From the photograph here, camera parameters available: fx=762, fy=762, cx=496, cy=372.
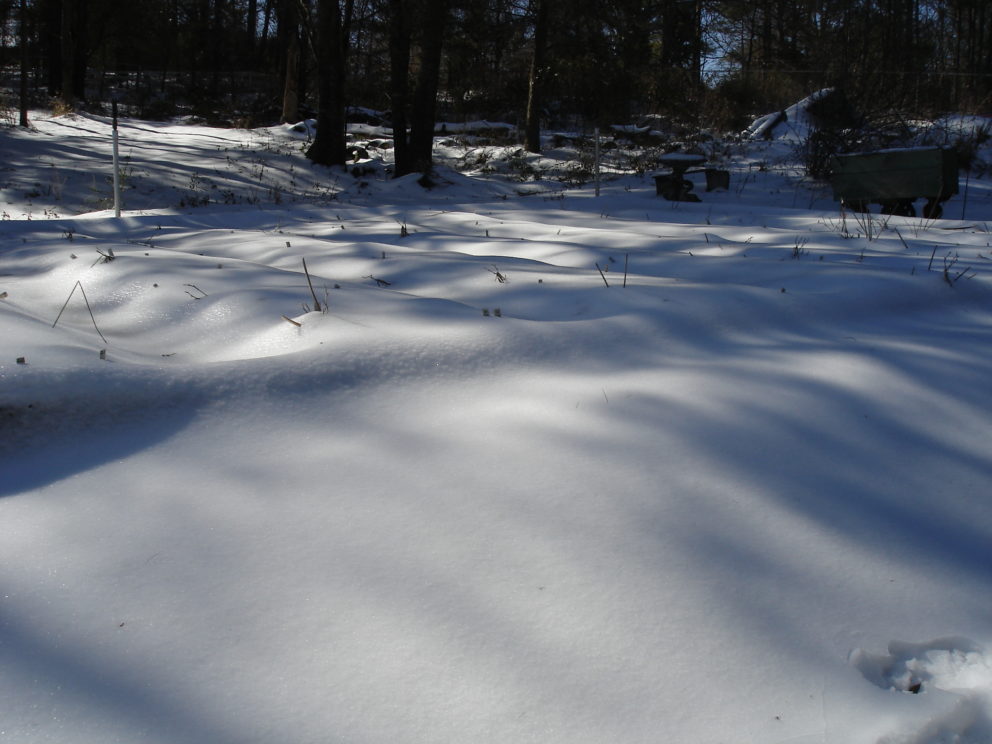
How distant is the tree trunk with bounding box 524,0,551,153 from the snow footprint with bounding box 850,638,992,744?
14786 millimetres

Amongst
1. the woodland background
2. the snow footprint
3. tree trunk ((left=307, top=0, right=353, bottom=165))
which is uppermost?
the woodland background

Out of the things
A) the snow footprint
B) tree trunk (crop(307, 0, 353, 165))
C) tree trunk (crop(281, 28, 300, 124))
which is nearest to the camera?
the snow footprint

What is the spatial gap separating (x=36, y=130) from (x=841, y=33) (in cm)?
1981

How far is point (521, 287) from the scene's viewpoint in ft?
10.5

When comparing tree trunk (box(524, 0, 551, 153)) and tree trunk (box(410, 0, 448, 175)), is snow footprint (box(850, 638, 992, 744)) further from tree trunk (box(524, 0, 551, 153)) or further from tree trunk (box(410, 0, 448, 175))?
tree trunk (box(524, 0, 551, 153))

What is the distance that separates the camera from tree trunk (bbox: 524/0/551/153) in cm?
1511

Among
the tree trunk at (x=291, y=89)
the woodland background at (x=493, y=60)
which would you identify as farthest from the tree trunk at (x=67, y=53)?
the tree trunk at (x=291, y=89)

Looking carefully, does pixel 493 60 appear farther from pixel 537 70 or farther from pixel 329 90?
pixel 329 90

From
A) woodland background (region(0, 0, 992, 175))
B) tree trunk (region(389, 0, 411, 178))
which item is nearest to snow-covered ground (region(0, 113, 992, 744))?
tree trunk (region(389, 0, 411, 178))

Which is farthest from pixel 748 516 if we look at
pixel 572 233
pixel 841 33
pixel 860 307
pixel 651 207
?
pixel 841 33

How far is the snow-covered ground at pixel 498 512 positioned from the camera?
1079mm

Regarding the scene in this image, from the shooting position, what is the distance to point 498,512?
1.52m

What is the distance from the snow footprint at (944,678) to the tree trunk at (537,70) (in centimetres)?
1479

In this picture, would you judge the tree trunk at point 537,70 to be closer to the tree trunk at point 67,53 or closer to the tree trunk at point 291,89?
the tree trunk at point 291,89
